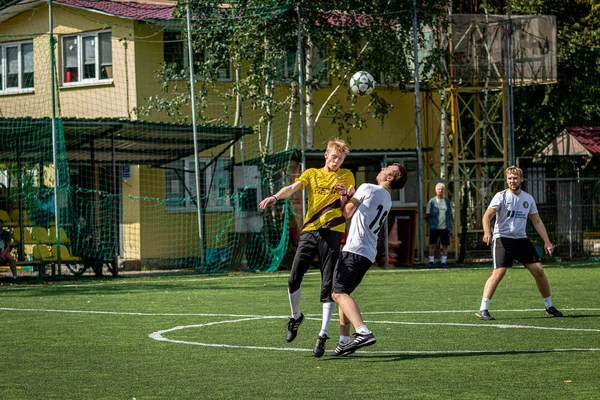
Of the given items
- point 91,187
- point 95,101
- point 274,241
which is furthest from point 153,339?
point 95,101

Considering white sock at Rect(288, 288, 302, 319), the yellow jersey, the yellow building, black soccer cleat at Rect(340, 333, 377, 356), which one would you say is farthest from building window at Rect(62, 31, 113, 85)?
black soccer cleat at Rect(340, 333, 377, 356)

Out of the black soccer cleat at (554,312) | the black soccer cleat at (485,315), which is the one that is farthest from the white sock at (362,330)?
the black soccer cleat at (554,312)

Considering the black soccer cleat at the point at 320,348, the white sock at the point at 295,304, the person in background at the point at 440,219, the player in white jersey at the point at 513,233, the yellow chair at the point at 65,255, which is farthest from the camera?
the person in background at the point at 440,219

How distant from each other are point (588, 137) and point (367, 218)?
88.0ft

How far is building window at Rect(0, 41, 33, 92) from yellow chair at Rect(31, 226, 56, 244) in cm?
999

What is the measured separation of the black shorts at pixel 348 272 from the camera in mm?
10062

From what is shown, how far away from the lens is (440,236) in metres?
27.5

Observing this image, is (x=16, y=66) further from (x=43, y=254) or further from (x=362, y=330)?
(x=362, y=330)

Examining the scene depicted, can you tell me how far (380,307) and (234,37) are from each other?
15438 mm

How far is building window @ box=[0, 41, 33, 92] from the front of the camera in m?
33.3

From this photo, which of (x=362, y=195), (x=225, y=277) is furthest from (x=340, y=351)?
(x=225, y=277)

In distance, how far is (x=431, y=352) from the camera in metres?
10.2

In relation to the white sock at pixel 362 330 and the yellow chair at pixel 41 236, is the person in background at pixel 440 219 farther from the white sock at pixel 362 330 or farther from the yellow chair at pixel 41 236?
the white sock at pixel 362 330

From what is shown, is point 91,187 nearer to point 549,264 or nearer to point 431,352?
point 549,264
